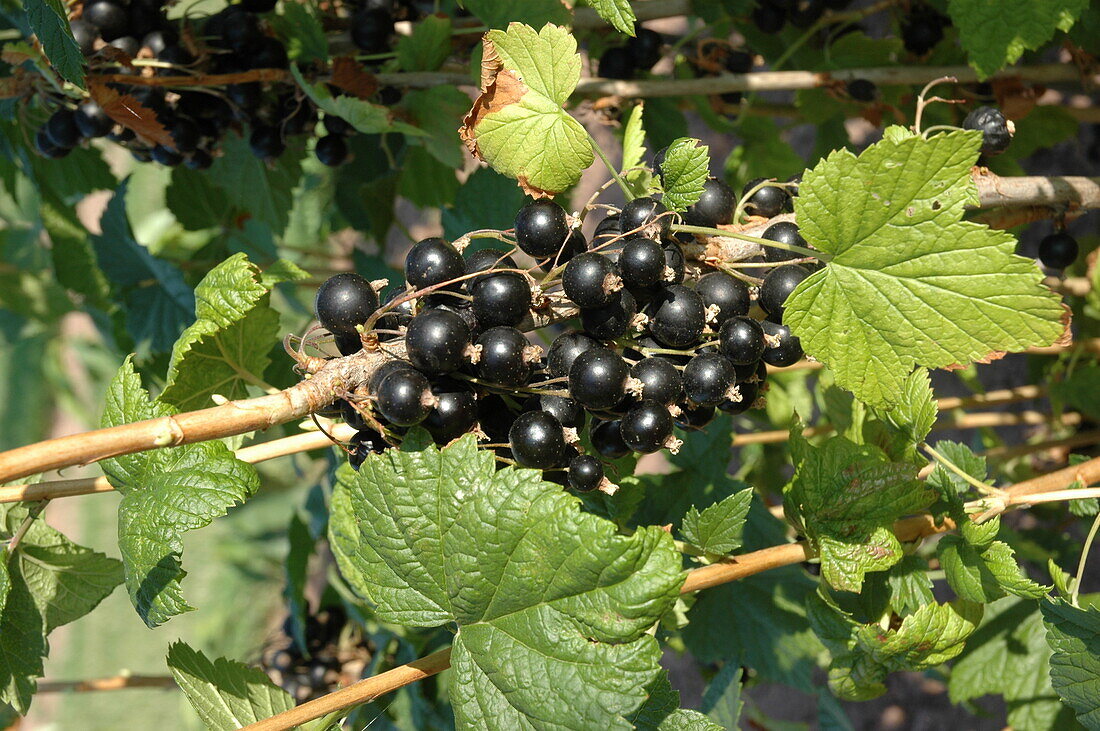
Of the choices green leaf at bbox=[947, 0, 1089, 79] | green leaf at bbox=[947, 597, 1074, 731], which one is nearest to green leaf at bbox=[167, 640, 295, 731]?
green leaf at bbox=[947, 597, 1074, 731]

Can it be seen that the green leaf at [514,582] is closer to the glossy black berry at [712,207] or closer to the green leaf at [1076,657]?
the glossy black berry at [712,207]

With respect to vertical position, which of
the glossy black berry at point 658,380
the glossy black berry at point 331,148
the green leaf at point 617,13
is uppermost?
the green leaf at point 617,13

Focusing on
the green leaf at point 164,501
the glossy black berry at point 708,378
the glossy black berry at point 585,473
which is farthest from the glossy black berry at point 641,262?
the green leaf at point 164,501

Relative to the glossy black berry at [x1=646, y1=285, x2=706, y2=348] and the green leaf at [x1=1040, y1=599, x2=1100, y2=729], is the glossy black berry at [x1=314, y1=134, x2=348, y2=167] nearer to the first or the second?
the glossy black berry at [x1=646, y1=285, x2=706, y2=348]

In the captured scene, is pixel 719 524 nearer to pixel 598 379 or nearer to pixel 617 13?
pixel 598 379

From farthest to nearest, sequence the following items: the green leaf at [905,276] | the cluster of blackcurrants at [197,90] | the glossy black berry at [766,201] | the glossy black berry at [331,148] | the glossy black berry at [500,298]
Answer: the glossy black berry at [331,148], the cluster of blackcurrants at [197,90], the glossy black berry at [766,201], the glossy black berry at [500,298], the green leaf at [905,276]

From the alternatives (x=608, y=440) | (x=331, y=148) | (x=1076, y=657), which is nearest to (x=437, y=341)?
(x=608, y=440)
